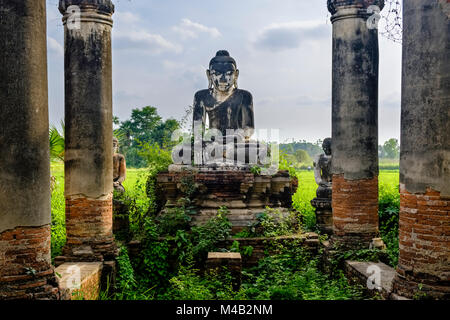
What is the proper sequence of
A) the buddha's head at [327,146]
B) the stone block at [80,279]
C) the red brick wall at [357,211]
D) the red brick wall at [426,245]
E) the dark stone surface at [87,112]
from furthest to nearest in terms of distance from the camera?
the buddha's head at [327,146]
the red brick wall at [357,211]
the dark stone surface at [87,112]
the stone block at [80,279]
the red brick wall at [426,245]

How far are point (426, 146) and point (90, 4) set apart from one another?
5.39m

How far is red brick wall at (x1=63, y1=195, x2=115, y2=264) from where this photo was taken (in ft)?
22.4

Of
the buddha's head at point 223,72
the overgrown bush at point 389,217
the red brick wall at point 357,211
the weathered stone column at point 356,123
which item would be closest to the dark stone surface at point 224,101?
the buddha's head at point 223,72

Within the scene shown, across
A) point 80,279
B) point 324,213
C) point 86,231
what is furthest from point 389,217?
point 80,279

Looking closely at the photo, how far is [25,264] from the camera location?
4625mm

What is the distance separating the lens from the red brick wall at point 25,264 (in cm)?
452

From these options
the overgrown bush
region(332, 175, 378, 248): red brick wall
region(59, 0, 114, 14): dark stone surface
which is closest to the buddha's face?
region(59, 0, 114, 14): dark stone surface

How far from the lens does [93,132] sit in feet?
22.4

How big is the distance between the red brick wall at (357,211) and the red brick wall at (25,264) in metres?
4.61

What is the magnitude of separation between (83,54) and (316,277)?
5.10 meters

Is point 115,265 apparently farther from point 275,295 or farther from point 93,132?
point 275,295

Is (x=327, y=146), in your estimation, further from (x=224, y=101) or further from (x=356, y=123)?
(x=224, y=101)

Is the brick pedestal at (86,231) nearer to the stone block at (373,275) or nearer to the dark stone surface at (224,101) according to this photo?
the stone block at (373,275)
